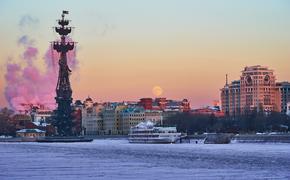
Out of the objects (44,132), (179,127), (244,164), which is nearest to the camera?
(244,164)

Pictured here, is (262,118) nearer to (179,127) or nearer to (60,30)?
(179,127)

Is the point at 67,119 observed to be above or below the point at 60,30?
below

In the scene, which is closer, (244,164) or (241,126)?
(244,164)

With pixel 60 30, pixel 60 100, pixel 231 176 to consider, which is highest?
pixel 60 30

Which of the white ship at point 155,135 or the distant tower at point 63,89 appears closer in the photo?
the white ship at point 155,135

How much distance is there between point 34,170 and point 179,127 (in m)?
132

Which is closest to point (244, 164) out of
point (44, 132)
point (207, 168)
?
point (207, 168)

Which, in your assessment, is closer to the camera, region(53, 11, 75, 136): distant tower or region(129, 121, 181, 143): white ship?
region(129, 121, 181, 143): white ship

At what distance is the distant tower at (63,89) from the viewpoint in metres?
147

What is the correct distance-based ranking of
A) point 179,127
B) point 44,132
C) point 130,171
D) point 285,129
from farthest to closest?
point 44,132
point 179,127
point 285,129
point 130,171

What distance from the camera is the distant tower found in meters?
147

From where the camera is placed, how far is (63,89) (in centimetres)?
14675

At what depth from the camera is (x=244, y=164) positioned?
4881cm

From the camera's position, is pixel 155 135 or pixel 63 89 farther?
pixel 63 89
